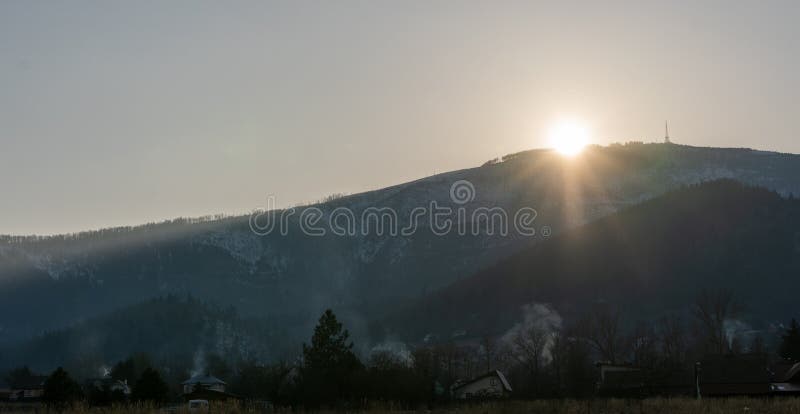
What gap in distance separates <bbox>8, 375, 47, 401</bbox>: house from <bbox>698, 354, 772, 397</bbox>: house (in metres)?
72.3

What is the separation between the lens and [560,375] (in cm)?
10169

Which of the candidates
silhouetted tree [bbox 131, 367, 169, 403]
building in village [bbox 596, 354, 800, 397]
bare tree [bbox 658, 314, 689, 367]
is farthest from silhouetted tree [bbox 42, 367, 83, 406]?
bare tree [bbox 658, 314, 689, 367]

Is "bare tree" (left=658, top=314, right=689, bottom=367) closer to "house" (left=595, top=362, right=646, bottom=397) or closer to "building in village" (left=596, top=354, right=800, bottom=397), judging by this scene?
"house" (left=595, top=362, right=646, bottom=397)

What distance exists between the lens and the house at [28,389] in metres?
118

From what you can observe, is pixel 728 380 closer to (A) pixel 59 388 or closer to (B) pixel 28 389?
(A) pixel 59 388

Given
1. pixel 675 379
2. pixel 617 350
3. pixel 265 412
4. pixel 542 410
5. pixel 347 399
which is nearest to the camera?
pixel 265 412

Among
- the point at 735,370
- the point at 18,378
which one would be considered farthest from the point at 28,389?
the point at 735,370

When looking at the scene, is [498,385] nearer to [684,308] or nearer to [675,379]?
[675,379]

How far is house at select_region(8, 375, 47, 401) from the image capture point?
11822cm

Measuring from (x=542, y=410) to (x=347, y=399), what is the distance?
12232 millimetres

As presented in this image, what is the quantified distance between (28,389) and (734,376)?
84917 mm

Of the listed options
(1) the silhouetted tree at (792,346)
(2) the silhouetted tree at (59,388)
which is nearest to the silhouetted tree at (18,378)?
(2) the silhouetted tree at (59,388)

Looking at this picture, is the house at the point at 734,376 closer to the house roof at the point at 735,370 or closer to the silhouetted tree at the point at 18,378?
the house roof at the point at 735,370

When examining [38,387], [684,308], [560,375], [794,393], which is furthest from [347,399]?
[684,308]
